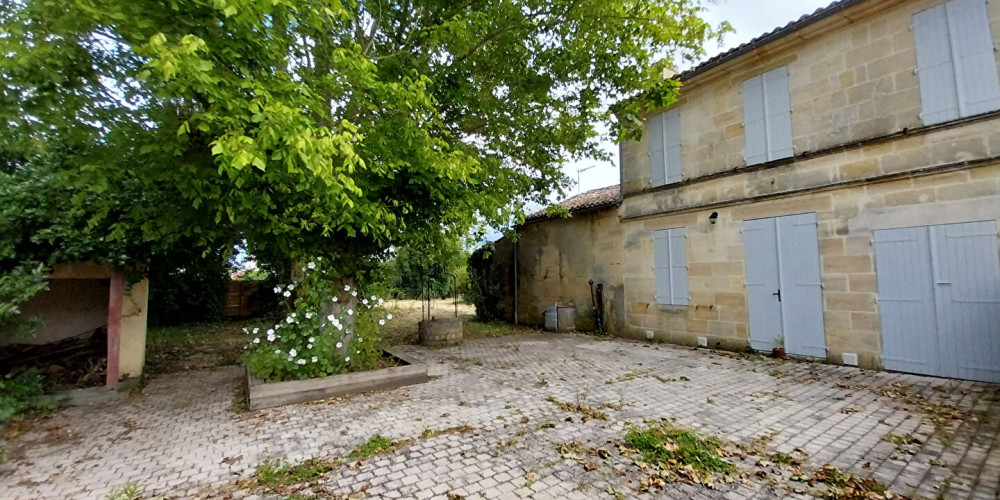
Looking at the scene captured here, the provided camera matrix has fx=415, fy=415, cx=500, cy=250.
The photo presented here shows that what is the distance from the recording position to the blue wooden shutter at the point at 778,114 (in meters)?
7.32

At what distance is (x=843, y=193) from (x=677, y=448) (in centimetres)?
563

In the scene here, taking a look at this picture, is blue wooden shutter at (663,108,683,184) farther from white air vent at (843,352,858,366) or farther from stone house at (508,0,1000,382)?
white air vent at (843,352,858,366)

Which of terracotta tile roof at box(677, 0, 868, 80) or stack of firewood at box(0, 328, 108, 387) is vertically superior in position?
terracotta tile roof at box(677, 0, 868, 80)

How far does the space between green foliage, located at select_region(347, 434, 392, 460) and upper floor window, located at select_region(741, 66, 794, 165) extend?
305 inches

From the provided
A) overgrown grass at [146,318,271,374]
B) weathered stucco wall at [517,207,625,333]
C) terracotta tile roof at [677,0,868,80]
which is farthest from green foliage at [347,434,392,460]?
terracotta tile roof at [677,0,868,80]

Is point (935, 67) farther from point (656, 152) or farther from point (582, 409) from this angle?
point (582, 409)

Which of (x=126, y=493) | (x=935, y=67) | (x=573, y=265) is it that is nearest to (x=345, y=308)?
(x=126, y=493)

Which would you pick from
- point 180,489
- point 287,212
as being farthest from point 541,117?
point 180,489

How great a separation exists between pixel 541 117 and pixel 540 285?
6.59 m

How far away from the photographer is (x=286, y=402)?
16.5 feet

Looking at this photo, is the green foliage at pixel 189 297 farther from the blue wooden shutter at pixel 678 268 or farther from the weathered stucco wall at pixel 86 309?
the blue wooden shutter at pixel 678 268

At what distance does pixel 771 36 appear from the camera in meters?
7.22

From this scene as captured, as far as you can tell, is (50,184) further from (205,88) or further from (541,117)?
(541,117)

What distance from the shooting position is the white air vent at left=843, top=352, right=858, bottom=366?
6465 mm
